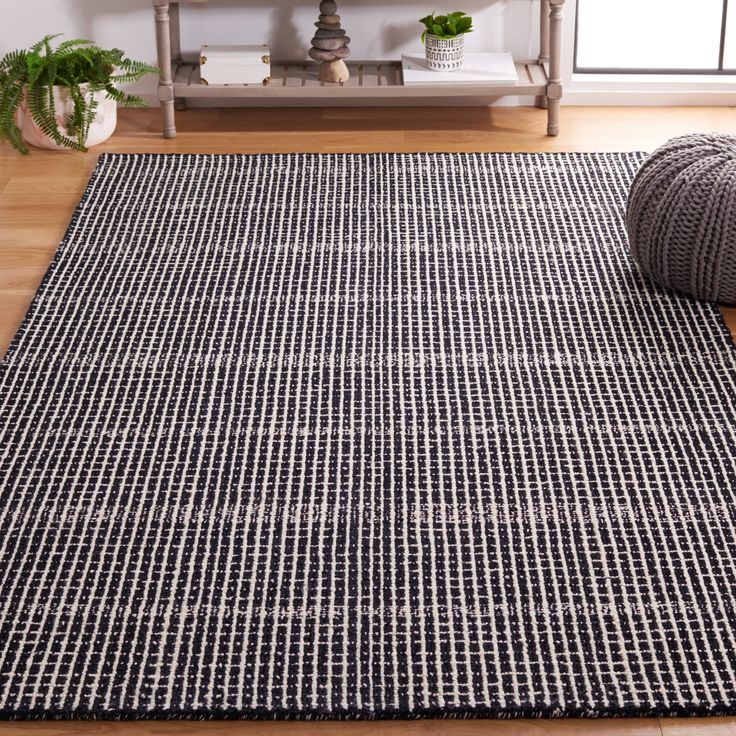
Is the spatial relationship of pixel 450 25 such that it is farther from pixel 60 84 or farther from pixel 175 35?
pixel 60 84

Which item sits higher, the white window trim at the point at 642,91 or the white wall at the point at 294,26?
the white wall at the point at 294,26

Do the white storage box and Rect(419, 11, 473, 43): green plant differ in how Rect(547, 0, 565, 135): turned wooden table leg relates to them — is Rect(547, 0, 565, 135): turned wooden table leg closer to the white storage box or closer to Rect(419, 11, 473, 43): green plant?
Rect(419, 11, 473, 43): green plant

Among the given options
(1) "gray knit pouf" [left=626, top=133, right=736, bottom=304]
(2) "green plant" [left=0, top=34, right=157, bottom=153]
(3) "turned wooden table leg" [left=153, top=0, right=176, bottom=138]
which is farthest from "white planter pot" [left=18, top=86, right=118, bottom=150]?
(1) "gray knit pouf" [left=626, top=133, right=736, bottom=304]

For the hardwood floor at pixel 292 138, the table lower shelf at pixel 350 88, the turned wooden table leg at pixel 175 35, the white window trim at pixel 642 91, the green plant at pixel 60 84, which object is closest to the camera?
the hardwood floor at pixel 292 138

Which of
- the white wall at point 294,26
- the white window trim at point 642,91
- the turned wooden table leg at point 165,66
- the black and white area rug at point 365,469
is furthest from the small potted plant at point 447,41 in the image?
the turned wooden table leg at point 165,66

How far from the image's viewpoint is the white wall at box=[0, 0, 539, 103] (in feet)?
10.7

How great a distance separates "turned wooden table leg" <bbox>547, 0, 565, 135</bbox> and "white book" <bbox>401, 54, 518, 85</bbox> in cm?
10

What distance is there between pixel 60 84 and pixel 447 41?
1.07 m

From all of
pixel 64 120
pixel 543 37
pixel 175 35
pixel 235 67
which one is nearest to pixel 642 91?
pixel 543 37

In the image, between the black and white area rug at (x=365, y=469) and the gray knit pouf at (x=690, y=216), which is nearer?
the black and white area rug at (x=365, y=469)

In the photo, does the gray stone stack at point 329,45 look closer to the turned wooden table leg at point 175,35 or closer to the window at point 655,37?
the turned wooden table leg at point 175,35

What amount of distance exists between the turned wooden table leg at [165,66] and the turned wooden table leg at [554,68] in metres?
1.04

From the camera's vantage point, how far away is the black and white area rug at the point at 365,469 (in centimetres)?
151

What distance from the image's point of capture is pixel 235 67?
3.06m
